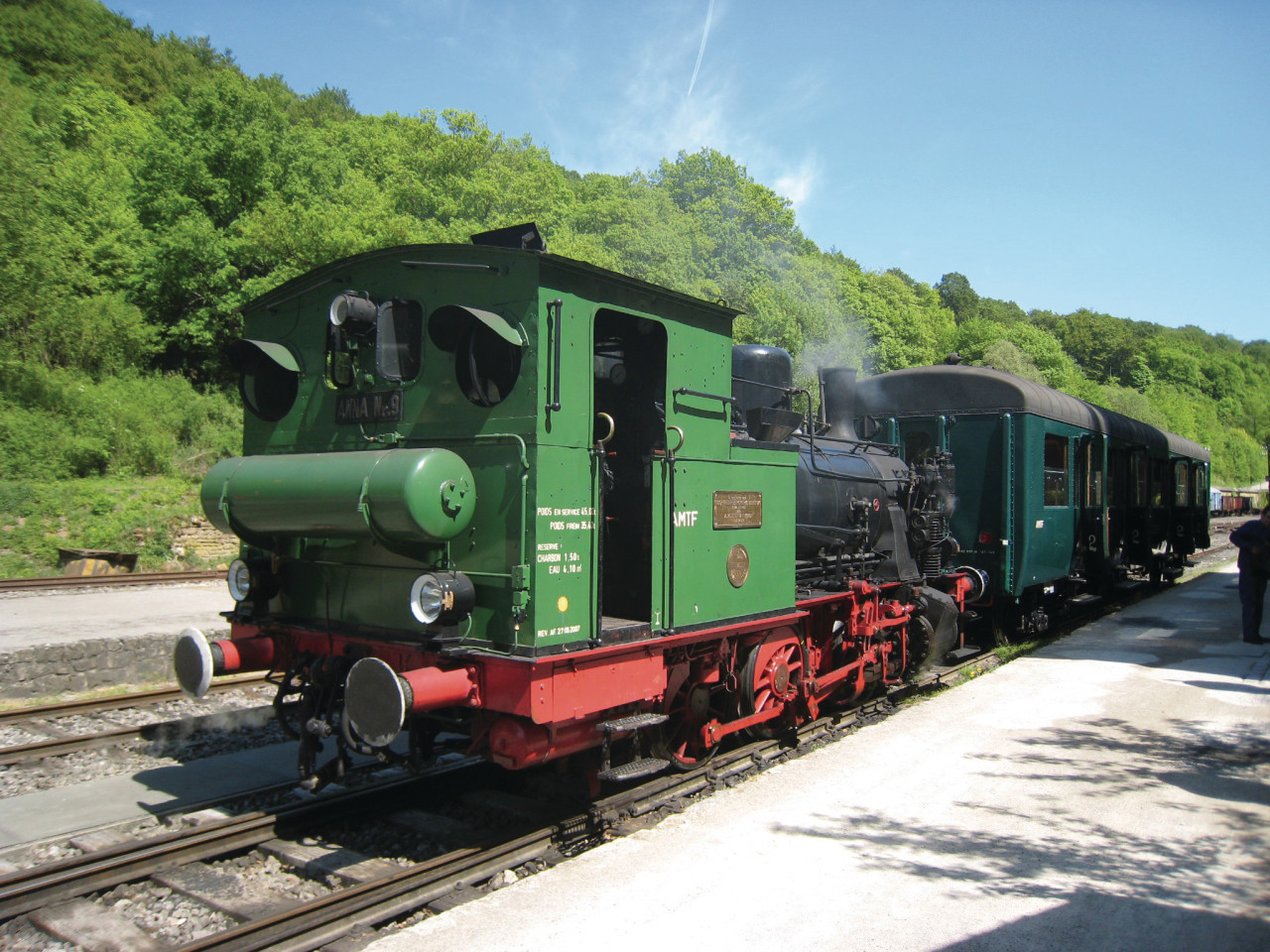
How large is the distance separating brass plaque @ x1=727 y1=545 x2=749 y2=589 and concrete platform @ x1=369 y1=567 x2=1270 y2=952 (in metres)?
1.42

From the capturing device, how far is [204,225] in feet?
83.4

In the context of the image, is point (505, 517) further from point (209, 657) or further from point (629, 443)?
point (209, 657)

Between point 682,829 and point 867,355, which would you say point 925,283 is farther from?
point 682,829

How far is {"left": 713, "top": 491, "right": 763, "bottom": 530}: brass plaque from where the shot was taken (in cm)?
557

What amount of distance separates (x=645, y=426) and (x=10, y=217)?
19.8 m

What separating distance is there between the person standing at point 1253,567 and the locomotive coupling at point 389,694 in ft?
31.6

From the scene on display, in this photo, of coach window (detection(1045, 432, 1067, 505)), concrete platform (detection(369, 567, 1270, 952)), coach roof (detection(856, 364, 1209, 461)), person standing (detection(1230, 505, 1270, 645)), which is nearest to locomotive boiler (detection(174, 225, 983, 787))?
concrete platform (detection(369, 567, 1270, 952))

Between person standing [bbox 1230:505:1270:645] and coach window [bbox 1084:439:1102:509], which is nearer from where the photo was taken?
person standing [bbox 1230:505:1270:645]

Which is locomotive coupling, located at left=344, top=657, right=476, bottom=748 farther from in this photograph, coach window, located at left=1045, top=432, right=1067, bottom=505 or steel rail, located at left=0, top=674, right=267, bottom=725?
coach window, located at left=1045, top=432, right=1067, bottom=505

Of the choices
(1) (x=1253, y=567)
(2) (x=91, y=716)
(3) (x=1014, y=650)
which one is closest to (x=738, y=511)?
(2) (x=91, y=716)

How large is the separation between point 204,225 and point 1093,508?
24914 mm

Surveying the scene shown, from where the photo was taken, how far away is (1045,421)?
35.1 feet

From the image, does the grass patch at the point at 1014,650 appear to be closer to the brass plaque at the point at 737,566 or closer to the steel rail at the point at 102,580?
the brass plaque at the point at 737,566

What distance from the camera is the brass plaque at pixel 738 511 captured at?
219 inches
